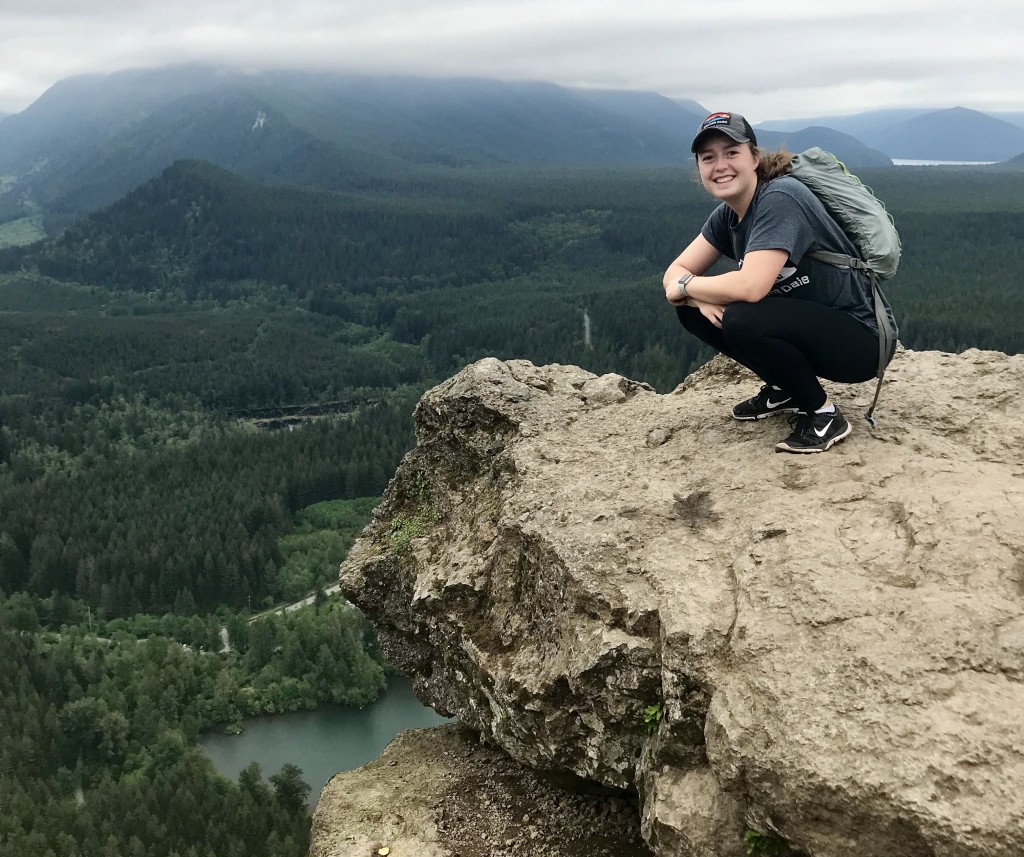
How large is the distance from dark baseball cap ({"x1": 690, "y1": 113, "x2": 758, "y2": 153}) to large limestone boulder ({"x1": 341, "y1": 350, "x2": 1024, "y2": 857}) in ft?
8.42

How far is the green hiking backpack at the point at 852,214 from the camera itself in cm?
674

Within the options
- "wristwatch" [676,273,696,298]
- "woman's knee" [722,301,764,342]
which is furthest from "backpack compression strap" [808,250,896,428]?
"wristwatch" [676,273,696,298]

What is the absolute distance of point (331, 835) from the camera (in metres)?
7.67

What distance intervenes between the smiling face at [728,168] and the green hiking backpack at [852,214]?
338 millimetres

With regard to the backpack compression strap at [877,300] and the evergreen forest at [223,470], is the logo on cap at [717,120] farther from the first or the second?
the evergreen forest at [223,470]

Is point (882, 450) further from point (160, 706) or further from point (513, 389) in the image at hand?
point (160, 706)

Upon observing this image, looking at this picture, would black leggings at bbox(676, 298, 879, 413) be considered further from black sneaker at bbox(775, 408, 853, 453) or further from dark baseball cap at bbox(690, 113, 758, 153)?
dark baseball cap at bbox(690, 113, 758, 153)

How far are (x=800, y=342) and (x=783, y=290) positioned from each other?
1.42ft

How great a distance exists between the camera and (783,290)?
22.8 feet

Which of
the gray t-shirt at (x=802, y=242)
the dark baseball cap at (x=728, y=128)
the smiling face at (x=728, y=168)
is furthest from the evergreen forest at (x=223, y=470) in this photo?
the dark baseball cap at (x=728, y=128)

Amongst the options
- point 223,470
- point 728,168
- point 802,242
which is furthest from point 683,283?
point 223,470

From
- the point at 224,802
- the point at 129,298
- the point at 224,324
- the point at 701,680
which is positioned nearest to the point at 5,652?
the point at 224,802

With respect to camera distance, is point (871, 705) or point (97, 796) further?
point (97, 796)

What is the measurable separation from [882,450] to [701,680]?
2.80 m
